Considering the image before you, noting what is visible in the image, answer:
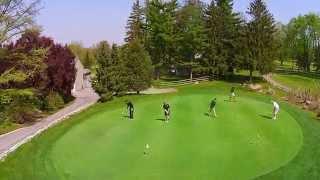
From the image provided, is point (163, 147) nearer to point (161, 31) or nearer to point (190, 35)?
point (190, 35)

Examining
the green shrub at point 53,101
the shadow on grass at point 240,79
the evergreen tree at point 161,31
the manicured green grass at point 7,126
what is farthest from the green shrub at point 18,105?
the evergreen tree at point 161,31

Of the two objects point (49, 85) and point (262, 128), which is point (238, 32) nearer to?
point (49, 85)

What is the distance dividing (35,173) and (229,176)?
10.7 meters

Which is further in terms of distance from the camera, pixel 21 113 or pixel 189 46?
pixel 189 46

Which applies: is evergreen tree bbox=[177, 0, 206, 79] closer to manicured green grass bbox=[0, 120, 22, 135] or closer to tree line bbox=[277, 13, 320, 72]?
tree line bbox=[277, 13, 320, 72]

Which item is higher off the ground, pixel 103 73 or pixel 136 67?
pixel 136 67

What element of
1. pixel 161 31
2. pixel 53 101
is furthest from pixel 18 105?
pixel 161 31

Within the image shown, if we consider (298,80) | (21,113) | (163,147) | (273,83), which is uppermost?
(273,83)

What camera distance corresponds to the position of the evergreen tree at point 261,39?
81812 mm

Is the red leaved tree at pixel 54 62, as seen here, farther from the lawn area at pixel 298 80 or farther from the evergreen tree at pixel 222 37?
the lawn area at pixel 298 80

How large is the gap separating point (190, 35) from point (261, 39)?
12824mm

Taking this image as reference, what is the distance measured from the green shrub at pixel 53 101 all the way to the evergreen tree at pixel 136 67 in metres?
8.82

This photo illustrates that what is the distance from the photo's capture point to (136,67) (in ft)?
220

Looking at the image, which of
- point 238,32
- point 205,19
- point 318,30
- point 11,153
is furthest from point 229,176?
point 318,30
